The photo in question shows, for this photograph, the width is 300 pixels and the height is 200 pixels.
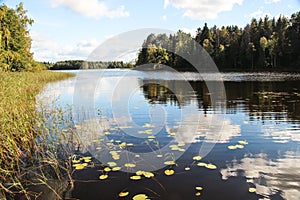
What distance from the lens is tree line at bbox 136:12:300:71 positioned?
56062 mm

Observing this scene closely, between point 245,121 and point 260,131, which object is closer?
point 260,131

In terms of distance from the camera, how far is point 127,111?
11.7m

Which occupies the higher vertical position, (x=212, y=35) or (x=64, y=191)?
(x=212, y=35)

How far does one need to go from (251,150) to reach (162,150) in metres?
2.25

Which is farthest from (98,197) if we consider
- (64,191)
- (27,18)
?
(27,18)

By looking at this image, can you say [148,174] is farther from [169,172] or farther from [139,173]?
[169,172]

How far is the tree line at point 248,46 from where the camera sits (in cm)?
5606

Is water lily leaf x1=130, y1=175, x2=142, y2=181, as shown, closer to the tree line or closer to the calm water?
the calm water

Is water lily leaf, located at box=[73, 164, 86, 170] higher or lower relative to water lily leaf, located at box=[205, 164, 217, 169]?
higher

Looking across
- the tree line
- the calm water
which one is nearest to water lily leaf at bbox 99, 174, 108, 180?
the calm water

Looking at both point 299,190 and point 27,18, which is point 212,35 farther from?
point 299,190

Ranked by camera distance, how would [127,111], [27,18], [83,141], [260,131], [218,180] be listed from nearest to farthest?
[218,180] < [83,141] < [260,131] < [127,111] < [27,18]

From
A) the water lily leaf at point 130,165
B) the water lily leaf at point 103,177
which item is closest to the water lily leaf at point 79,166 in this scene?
the water lily leaf at point 103,177

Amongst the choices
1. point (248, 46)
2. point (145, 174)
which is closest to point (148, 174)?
point (145, 174)
